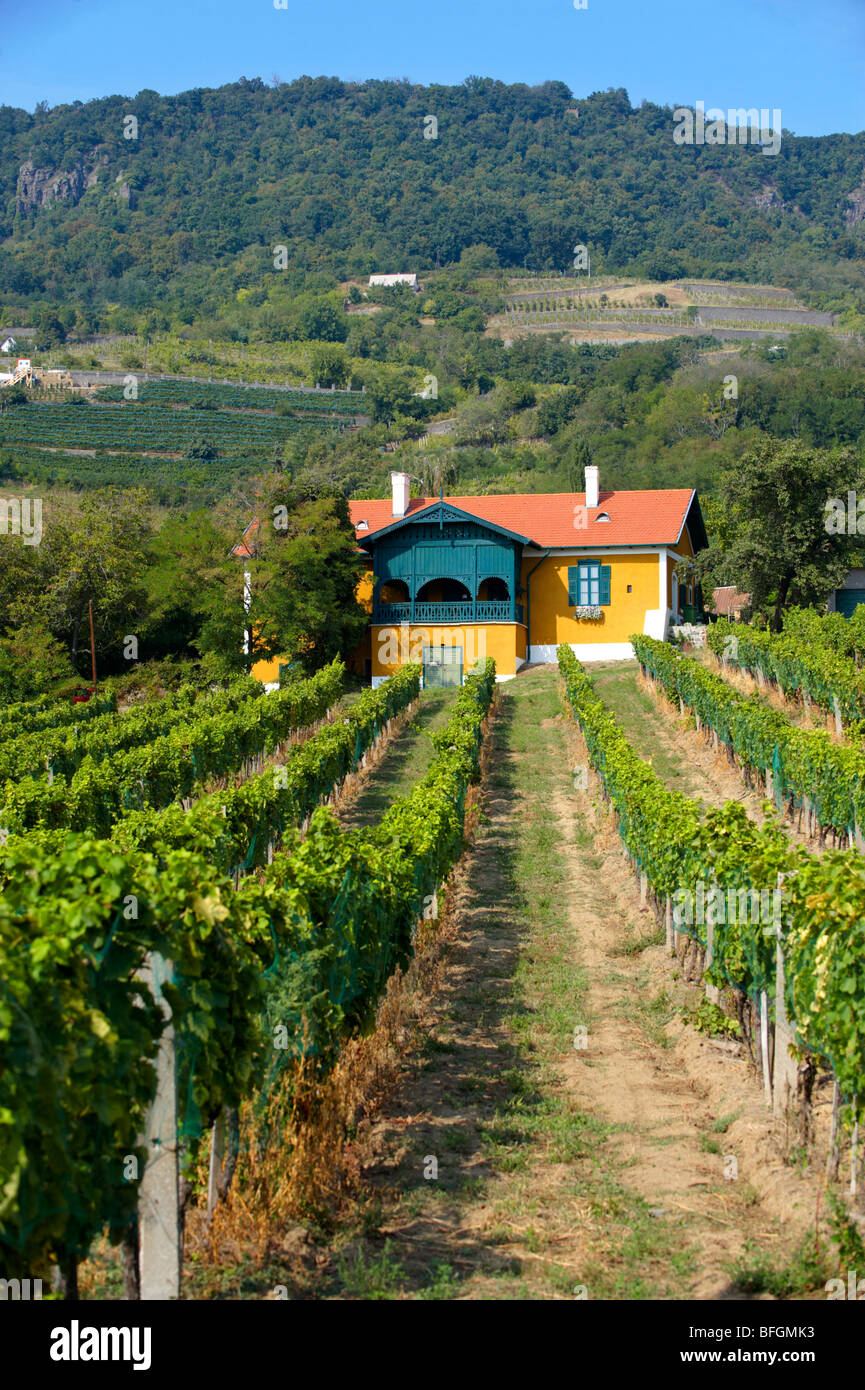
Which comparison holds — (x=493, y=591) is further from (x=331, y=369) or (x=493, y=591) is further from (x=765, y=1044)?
(x=331, y=369)

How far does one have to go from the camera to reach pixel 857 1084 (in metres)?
6.06

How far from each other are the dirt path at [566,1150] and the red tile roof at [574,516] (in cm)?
2372

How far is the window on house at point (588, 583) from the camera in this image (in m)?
35.2

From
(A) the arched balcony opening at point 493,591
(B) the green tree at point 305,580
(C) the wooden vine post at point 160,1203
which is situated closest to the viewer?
(C) the wooden vine post at point 160,1203

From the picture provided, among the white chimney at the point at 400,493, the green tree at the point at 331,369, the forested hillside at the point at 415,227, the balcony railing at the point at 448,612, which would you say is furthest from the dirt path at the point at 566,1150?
the forested hillside at the point at 415,227

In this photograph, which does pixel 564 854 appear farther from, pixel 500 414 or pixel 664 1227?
pixel 500 414

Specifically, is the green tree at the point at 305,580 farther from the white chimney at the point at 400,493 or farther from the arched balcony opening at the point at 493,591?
the arched balcony opening at the point at 493,591

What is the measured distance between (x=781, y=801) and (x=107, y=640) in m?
27.2

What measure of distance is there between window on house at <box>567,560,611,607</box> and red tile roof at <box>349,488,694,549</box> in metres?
0.71

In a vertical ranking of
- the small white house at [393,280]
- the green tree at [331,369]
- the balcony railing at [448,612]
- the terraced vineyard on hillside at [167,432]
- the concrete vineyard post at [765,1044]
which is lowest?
the concrete vineyard post at [765,1044]

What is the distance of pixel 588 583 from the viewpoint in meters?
35.3

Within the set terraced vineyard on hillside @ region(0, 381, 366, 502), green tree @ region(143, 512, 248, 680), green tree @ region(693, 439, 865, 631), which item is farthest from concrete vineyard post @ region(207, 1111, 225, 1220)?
terraced vineyard on hillside @ region(0, 381, 366, 502)

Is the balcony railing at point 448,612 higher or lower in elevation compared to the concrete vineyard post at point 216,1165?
higher
